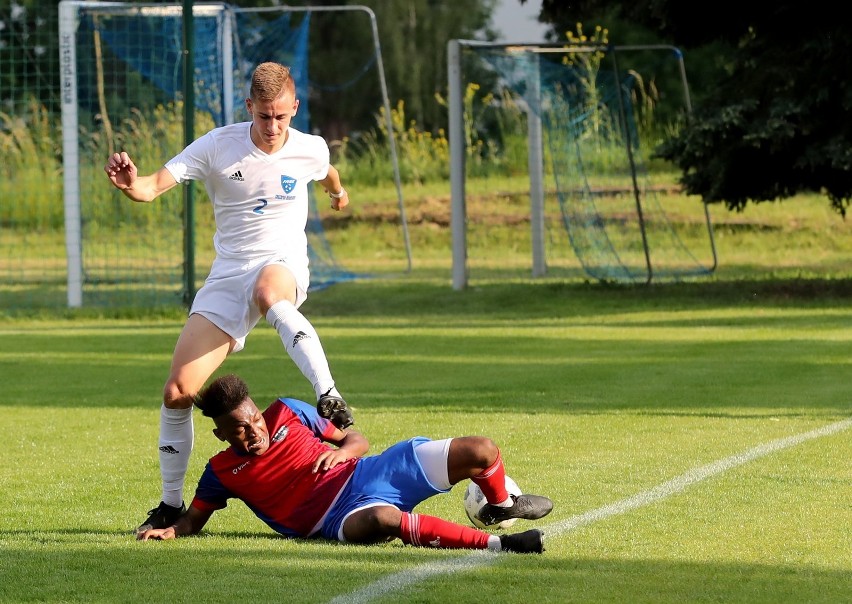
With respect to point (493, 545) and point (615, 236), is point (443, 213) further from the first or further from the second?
point (493, 545)

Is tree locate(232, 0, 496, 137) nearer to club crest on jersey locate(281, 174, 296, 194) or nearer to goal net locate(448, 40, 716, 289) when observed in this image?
goal net locate(448, 40, 716, 289)

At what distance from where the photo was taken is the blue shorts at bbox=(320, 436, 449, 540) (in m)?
6.38

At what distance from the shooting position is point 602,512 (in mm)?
7023

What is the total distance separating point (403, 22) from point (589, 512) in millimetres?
45644

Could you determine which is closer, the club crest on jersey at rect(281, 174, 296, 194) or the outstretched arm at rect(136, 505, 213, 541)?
the outstretched arm at rect(136, 505, 213, 541)

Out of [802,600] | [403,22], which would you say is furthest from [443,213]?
[802,600]

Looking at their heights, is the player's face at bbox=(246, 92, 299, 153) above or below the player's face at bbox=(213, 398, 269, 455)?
above

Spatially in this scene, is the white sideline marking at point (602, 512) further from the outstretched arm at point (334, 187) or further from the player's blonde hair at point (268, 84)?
the player's blonde hair at point (268, 84)

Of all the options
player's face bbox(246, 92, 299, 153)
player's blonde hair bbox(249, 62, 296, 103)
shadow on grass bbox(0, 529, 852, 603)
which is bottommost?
shadow on grass bbox(0, 529, 852, 603)

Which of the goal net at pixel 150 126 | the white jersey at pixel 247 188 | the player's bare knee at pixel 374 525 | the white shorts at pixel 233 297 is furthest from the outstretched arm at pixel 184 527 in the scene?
the goal net at pixel 150 126

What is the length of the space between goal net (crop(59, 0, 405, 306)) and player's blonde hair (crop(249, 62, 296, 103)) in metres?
11.3

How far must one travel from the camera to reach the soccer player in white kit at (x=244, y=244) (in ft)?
22.5

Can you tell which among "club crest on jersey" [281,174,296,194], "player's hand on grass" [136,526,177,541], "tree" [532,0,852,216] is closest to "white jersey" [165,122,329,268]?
"club crest on jersey" [281,174,296,194]

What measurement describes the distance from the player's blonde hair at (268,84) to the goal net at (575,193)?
13.8 m
